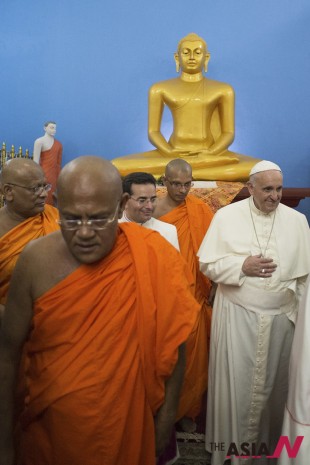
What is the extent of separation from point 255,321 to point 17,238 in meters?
1.42

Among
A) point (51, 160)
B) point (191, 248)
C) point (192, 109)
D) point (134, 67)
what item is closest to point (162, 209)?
point (191, 248)

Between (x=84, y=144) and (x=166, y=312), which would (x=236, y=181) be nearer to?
(x=84, y=144)

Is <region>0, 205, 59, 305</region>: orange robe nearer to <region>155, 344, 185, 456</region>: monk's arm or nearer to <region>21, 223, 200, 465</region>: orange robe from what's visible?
<region>21, 223, 200, 465</region>: orange robe

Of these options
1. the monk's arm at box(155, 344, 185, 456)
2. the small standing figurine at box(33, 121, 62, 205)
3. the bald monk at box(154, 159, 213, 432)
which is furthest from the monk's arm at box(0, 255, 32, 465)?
the small standing figurine at box(33, 121, 62, 205)

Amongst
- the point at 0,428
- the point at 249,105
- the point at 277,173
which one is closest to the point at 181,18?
the point at 249,105

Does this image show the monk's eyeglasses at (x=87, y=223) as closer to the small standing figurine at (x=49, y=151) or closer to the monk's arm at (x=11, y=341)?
the monk's arm at (x=11, y=341)

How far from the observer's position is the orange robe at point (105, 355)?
4.86 ft

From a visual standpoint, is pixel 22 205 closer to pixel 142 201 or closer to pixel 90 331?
pixel 142 201

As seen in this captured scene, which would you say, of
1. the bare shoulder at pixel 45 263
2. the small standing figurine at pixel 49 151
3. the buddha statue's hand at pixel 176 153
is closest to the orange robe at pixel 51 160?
the small standing figurine at pixel 49 151

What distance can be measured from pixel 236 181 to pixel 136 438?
13.5ft

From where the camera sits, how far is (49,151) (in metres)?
→ 6.70

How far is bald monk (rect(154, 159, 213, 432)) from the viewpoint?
9.97 ft

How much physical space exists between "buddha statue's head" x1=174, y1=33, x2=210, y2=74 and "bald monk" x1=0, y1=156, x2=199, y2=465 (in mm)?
4905

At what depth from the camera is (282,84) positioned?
698 centimetres
